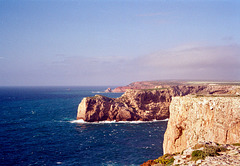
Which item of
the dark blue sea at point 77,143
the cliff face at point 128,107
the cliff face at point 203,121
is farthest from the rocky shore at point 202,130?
the cliff face at point 128,107

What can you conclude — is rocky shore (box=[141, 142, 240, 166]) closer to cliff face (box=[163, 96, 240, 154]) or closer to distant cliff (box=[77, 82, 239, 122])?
cliff face (box=[163, 96, 240, 154])

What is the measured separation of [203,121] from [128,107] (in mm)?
65179

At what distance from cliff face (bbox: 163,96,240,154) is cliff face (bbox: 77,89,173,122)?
183 ft

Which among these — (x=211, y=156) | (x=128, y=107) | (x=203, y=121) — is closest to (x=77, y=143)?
(x=128, y=107)

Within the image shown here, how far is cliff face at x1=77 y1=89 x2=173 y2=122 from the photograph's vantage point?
3433 inches

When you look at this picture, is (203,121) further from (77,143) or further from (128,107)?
(128,107)

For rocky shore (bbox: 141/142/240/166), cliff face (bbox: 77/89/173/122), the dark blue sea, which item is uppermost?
rocky shore (bbox: 141/142/240/166)

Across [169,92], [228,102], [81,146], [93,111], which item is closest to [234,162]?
[228,102]

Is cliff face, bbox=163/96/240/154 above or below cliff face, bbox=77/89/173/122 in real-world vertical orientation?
above

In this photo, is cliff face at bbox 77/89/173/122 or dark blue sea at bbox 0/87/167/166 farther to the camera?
cliff face at bbox 77/89/173/122

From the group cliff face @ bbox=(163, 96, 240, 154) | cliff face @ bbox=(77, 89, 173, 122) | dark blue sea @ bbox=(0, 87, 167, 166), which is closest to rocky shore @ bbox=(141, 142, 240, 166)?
cliff face @ bbox=(163, 96, 240, 154)

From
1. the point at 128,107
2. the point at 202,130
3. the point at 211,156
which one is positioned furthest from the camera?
the point at 128,107

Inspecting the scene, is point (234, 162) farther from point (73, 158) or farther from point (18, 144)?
point (18, 144)

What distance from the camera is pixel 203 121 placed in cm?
2709
